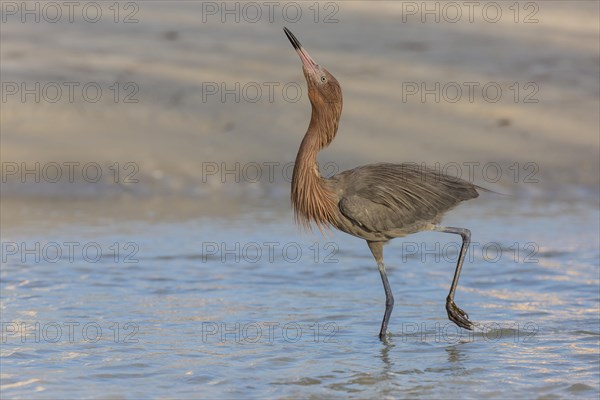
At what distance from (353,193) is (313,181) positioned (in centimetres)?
28

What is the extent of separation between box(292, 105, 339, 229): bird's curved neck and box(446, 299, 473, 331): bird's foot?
0.99m

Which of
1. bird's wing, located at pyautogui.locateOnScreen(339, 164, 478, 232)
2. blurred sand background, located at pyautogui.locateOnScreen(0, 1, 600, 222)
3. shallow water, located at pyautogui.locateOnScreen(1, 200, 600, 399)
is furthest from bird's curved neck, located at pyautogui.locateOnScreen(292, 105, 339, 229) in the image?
blurred sand background, located at pyautogui.locateOnScreen(0, 1, 600, 222)

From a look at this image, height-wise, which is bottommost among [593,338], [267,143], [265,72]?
[593,338]

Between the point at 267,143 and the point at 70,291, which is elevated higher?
the point at 267,143

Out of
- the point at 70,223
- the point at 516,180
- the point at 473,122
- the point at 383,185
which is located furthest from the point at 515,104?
the point at 383,185

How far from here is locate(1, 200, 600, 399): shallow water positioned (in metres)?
6.76

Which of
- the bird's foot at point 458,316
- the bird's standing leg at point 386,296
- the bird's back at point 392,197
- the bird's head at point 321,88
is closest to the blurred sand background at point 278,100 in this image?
the bird's standing leg at point 386,296

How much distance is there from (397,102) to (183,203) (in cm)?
353

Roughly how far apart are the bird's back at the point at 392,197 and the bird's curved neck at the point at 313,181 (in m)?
0.08

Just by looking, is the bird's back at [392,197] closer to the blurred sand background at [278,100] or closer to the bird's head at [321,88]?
the bird's head at [321,88]

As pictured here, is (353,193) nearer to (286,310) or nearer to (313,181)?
(313,181)

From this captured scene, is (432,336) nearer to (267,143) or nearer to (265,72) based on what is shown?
(267,143)

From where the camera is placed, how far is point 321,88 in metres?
7.88

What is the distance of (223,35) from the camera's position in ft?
53.1
